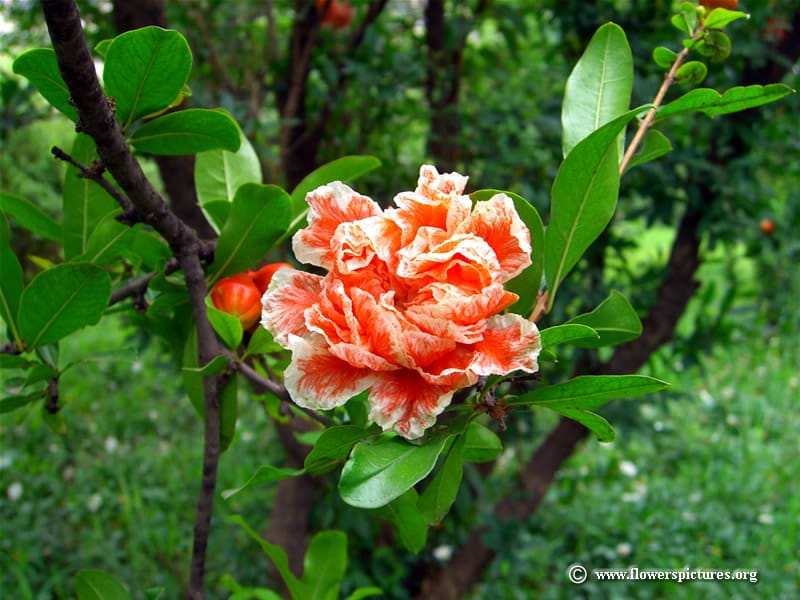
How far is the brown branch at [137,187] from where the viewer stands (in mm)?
410

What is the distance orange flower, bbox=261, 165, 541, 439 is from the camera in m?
0.43

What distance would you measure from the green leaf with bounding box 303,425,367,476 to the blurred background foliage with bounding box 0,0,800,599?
0.67 meters

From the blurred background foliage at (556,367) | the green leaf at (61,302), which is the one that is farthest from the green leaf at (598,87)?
the blurred background foliage at (556,367)

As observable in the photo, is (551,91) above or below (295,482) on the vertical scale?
above

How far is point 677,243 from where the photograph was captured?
167 centimetres

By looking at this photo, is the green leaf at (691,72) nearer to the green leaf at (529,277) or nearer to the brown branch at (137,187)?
the green leaf at (529,277)

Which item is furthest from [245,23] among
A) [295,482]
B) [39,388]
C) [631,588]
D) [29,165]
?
[29,165]

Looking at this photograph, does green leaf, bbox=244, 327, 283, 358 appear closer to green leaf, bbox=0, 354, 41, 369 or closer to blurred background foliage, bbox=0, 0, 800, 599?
green leaf, bbox=0, 354, 41, 369

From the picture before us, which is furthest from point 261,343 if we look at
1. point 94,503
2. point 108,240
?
point 94,503

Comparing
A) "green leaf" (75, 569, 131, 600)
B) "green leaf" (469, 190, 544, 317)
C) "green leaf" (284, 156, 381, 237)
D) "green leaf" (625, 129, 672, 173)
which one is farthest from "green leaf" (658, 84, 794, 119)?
"green leaf" (75, 569, 131, 600)

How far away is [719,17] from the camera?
582 mm

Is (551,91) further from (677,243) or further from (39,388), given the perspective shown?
(39,388)

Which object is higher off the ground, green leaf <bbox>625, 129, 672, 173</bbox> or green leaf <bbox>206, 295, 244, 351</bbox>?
green leaf <bbox>625, 129, 672, 173</bbox>

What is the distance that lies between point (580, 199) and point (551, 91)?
1.41 m
